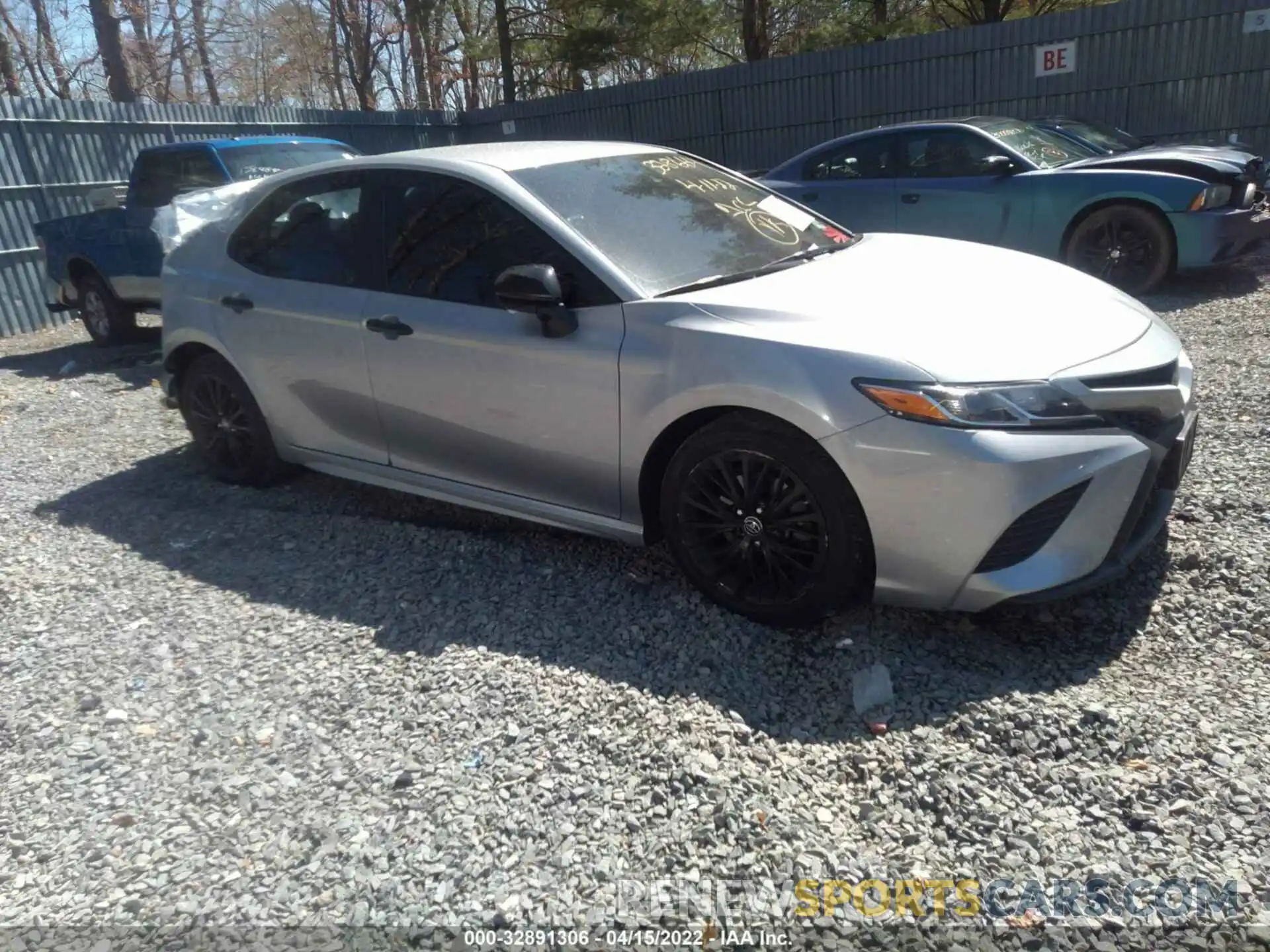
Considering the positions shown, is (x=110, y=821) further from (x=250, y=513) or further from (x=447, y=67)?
(x=447, y=67)

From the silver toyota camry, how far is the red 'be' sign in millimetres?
10415

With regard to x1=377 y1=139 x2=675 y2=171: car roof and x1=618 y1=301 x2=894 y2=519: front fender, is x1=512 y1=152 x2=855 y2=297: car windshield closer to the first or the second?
x1=377 y1=139 x2=675 y2=171: car roof

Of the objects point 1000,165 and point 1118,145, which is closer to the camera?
point 1000,165

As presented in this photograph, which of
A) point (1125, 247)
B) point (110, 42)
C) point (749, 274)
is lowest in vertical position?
point (1125, 247)

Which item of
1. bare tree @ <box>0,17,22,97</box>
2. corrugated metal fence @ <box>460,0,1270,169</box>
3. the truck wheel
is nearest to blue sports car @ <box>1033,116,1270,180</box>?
corrugated metal fence @ <box>460,0,1270,169</box>

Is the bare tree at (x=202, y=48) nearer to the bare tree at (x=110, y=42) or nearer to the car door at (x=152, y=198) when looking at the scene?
the bare tree at (x=110, y=42)

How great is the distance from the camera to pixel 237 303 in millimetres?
4641

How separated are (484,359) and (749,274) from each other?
107 cm

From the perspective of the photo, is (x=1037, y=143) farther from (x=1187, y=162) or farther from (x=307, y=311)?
(x=307, y=311)

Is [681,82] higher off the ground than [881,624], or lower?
higher

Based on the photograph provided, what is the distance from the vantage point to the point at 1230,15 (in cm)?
1187

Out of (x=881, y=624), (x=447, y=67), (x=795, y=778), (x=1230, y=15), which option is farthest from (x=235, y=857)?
(x=447, y=67)

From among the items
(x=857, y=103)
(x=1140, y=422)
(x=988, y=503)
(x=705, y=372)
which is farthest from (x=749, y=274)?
(x=857, y=103)

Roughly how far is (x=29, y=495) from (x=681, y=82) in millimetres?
13536
